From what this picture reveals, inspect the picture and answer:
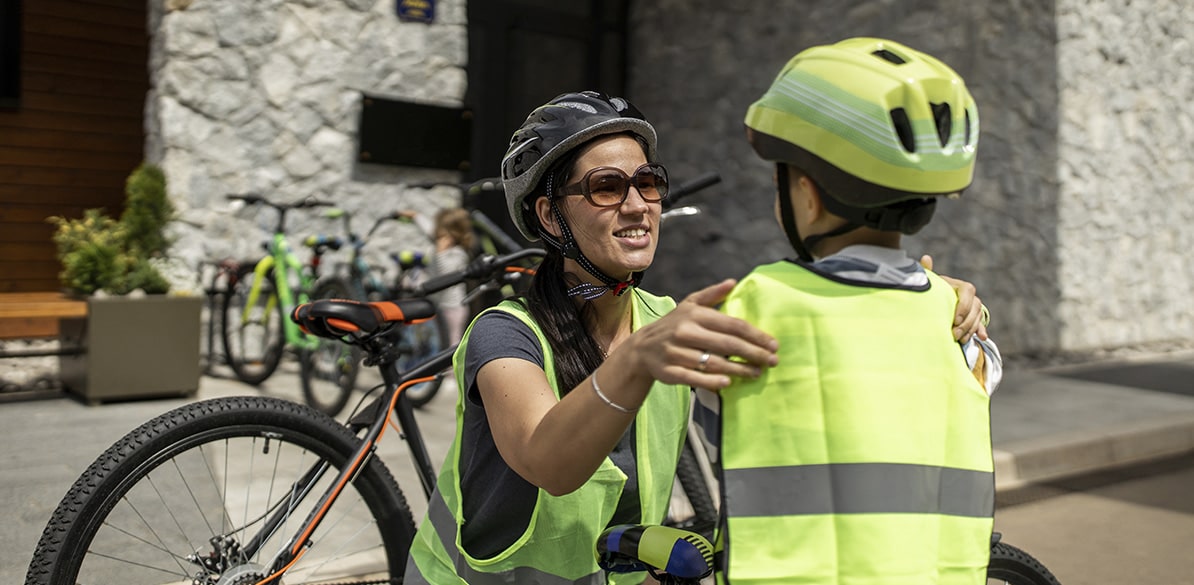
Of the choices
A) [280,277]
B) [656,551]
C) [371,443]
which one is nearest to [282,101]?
[280,277]

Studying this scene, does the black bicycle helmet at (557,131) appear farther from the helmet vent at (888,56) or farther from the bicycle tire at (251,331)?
the bicycle tire at (251,331)

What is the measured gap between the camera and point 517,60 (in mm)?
10055

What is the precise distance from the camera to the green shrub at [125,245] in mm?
5840

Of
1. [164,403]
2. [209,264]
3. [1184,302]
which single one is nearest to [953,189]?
[164,403]

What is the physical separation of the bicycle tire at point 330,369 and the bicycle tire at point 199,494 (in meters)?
3.27

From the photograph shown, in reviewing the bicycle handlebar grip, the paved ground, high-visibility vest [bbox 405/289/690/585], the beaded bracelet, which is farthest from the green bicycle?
the beaded bracelet

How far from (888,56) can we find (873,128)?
0.44ft

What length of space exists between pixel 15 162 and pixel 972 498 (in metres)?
8.54

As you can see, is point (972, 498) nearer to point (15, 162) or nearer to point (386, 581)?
point (386, 581)

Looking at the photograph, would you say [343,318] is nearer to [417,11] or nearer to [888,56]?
[888,56]

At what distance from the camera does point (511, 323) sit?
172 cm

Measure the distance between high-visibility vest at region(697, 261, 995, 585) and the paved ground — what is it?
2863 mm

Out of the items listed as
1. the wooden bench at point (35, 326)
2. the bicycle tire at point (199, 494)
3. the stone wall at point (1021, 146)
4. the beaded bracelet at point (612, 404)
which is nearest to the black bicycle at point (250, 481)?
the bicycle tire at point (199, 494)

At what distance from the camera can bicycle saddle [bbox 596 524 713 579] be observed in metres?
1.44
